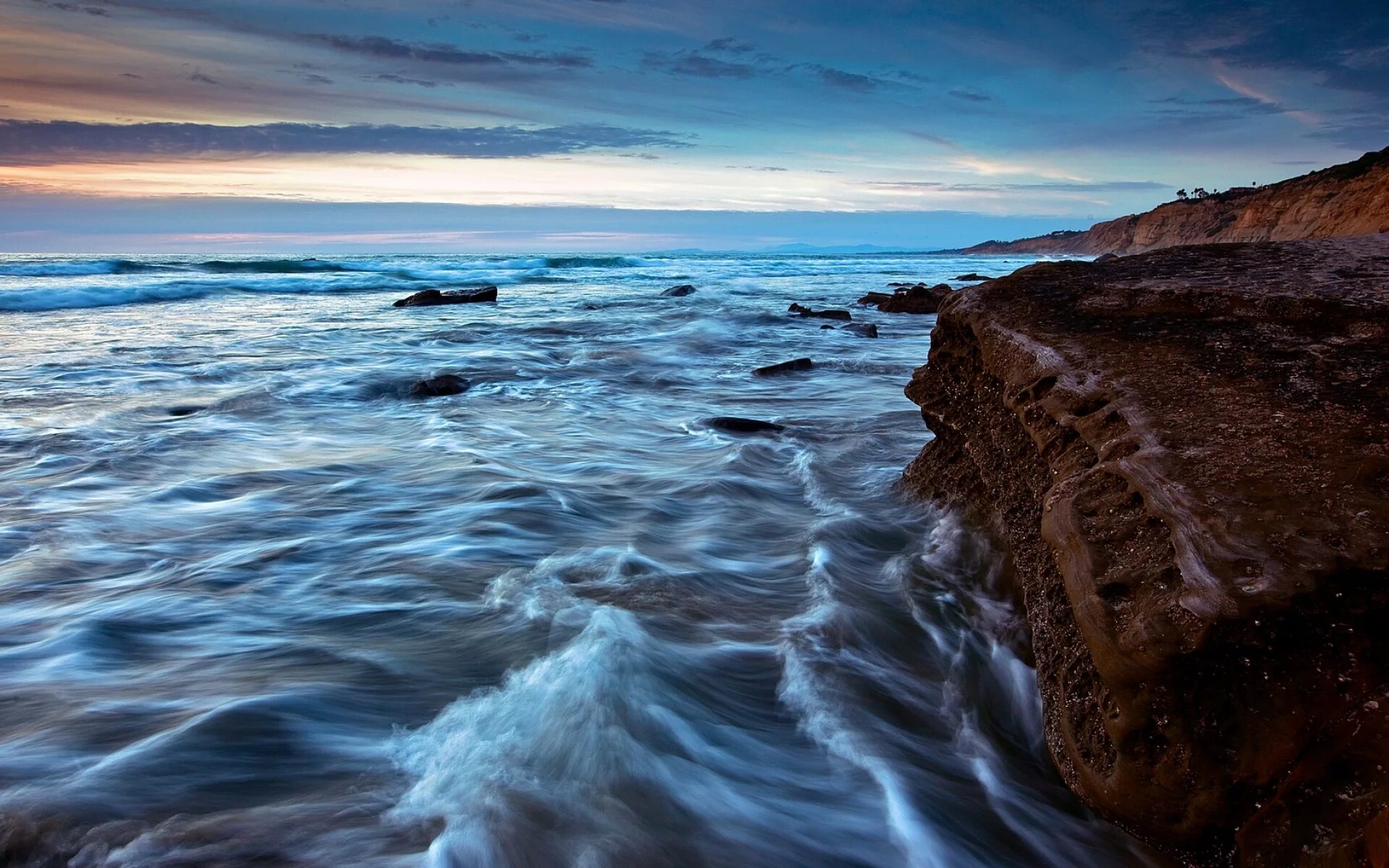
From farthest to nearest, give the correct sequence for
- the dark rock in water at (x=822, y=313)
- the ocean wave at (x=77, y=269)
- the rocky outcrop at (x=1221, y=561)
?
the ocean wave at (x=77, y=269), the dark rock in water at (x=822, y=313), the rocky outcrop at (x=1221, y=561)

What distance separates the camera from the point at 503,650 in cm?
326

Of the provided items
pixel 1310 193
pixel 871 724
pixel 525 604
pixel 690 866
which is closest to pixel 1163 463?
pixel 871 724

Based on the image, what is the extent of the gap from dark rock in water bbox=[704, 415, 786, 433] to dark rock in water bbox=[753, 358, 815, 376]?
2.93 metres

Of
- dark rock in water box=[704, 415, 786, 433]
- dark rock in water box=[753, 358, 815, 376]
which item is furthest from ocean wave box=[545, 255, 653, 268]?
dark rock in water box=[704, 415, 786, 433]

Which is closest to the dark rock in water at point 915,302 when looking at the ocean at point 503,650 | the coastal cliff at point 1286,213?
the coastal cliff at point 1286,213

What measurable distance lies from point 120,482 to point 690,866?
16.8 ft

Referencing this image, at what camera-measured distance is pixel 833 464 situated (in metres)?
5.94

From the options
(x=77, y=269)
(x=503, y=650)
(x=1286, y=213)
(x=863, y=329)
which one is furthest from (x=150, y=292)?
(x=1286, y=213)

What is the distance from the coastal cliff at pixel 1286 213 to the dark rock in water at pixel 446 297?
17.2m

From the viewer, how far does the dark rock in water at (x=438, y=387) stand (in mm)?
8969

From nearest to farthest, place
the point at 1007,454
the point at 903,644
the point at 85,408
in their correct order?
1. the point at 903,644
2. the point at 1007,454
3. the point at 85,408

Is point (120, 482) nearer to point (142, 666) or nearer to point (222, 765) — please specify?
point (142, 666)

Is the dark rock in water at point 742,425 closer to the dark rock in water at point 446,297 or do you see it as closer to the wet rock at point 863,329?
the wet rock at point 863,329

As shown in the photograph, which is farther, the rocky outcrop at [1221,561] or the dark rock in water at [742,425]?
the dark rock in water at [742,425]
